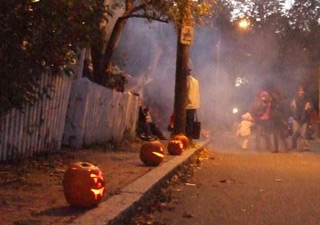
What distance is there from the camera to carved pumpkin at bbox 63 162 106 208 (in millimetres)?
5977

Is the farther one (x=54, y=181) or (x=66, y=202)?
(x=54, y=181)

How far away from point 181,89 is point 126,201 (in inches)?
380

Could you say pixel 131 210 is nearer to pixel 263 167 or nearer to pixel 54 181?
pixel 54 181

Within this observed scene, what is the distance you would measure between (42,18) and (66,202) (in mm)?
2416

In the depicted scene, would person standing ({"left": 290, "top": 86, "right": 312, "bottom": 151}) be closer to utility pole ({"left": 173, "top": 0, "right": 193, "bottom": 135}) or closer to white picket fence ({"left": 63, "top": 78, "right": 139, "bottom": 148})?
utility pole ({"left": 173, "top": 0, "right": 193, "bottom": 135})

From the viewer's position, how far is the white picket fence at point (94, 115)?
12266mm

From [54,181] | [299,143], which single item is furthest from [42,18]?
[299,143]

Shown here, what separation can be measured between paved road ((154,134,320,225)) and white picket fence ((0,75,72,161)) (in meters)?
2.37

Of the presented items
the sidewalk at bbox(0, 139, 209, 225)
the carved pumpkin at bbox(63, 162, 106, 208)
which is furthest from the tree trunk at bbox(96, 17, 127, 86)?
the carved pumpkin at bbox(63, 162, 106, 208)

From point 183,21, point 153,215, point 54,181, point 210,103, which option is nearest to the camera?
point 153,215

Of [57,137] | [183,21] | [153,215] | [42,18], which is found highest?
[183,21]

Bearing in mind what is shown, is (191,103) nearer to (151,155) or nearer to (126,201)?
(151,155)

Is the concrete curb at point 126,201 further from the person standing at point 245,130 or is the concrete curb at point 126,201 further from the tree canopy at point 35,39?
the person standing at point 245,130

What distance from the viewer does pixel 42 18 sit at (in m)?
7.54
